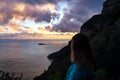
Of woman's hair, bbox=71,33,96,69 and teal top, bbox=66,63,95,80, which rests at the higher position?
woman's hair, bbox=71,33,96,69

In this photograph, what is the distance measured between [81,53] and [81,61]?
12cm

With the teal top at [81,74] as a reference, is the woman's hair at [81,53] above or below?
above

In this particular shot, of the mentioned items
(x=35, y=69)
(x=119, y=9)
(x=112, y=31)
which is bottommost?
(x=35, y=69)

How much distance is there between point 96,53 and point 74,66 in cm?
2207

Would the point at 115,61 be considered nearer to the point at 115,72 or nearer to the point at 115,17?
the point at 115,72

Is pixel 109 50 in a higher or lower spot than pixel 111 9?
lower

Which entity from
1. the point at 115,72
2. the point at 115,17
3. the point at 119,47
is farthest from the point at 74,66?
the point at 115,17

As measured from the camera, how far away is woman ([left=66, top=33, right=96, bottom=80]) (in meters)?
5.03

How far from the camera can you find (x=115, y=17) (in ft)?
105

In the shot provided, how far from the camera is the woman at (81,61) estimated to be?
16.5ft

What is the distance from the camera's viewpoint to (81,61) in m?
5.08

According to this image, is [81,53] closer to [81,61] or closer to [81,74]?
[81,61]

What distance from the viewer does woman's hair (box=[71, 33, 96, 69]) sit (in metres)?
5.07

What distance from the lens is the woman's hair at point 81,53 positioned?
16.6 ft
